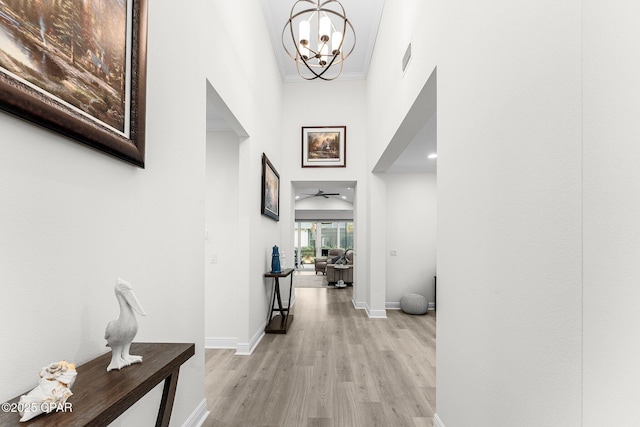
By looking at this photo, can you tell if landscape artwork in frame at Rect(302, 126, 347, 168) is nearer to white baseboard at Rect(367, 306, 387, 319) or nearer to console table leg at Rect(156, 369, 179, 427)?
white baseboard at Rect(367, 306, 387, 319)

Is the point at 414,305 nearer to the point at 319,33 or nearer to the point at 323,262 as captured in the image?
the point at 319,33

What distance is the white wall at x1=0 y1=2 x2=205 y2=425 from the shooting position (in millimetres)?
897

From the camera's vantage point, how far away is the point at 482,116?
146cm

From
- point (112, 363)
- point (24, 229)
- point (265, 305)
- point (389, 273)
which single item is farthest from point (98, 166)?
point (389, 273)

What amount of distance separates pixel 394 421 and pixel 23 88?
100 inches

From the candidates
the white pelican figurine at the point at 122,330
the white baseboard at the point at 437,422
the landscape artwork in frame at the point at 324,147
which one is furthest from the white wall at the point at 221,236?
the white pelican figurine at the point at 122,330

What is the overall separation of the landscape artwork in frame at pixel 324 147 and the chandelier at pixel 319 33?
1002mm

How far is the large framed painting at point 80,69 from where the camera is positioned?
846 millimetres

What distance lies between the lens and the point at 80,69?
3.51 feet

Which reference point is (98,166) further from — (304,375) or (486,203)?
(304,375)

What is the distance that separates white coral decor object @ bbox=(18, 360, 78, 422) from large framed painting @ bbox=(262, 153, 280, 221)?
131 inches

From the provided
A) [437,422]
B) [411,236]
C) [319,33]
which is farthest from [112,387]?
[411,236]

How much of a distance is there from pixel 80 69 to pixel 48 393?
3.08 feet

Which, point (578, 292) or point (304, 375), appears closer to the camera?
point (578, 292)
